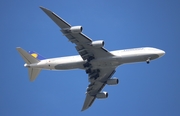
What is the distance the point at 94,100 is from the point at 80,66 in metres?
12.1

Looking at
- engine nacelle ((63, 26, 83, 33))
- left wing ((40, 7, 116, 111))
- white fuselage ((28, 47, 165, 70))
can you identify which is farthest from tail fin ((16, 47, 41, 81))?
engine nacelle ((63, 26, 83, 33))

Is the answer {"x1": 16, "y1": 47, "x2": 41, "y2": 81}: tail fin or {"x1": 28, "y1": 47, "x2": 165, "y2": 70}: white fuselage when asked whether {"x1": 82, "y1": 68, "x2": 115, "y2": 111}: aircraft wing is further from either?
{"x1": 16, "y1": 47, "x2": 41, "y2": 81}: tail fin

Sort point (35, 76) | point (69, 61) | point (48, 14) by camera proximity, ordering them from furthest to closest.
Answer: point (35, 76), point (69, 61), point (48, 14)

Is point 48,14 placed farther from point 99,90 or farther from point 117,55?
point 99,90

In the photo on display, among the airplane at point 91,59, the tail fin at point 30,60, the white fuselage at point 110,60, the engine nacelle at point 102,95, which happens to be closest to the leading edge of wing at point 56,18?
the airplane at point 91,59

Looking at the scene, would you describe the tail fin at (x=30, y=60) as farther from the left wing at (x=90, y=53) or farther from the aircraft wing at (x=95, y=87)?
the aircraft wing at (x=95, y=87)

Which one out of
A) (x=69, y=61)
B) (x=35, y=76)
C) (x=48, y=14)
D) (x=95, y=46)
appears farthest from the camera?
(x=35, y=76)

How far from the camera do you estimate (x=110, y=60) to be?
66.4 m

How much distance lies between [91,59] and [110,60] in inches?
150

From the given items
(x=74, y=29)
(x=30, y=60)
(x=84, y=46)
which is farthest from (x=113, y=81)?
(x=30, y=60)

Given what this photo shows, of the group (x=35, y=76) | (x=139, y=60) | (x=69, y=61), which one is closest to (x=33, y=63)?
(x=35, y=76)

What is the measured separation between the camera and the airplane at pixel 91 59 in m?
64.0

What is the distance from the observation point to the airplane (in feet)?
210

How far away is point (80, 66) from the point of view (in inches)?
2717
